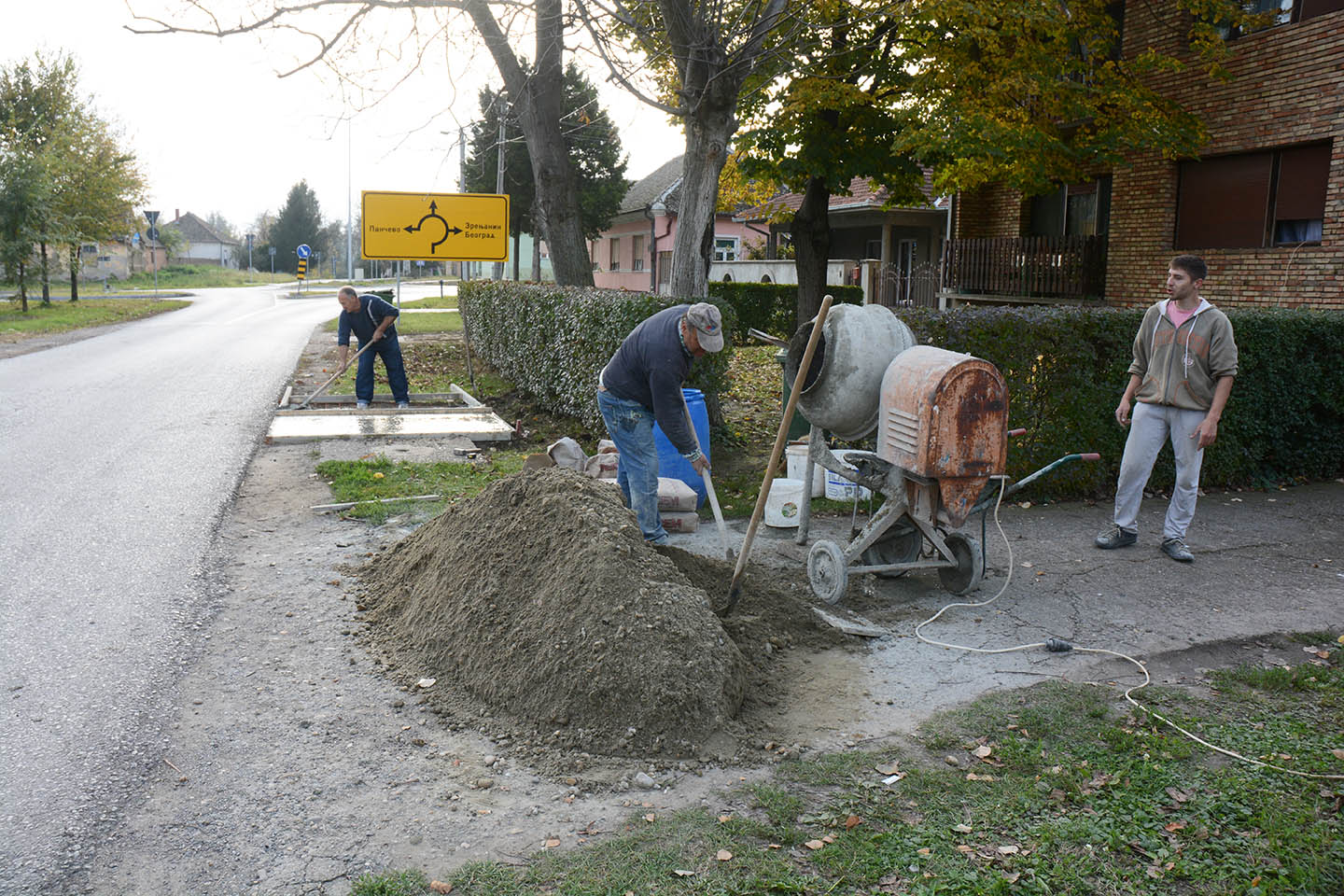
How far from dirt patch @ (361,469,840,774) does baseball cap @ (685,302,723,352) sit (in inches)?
43.2

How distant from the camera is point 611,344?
1030cm

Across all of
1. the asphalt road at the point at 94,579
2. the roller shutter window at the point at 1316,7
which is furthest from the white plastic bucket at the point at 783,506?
the roller shutter window at the point at 1316,7

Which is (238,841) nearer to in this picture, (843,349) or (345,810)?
(345,810)

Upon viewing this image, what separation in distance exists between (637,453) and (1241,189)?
13944mm

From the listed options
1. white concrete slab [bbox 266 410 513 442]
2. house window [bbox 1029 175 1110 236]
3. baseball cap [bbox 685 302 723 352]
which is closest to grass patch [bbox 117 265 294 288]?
house window [bbox 1029 175 1110 236]

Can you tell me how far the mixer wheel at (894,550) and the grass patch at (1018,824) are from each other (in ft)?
6.95

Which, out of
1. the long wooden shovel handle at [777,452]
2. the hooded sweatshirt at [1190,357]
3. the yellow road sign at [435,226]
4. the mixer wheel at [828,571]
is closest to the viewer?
the long wooden shovel handle at [777,452]

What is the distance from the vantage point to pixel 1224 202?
16.5 m

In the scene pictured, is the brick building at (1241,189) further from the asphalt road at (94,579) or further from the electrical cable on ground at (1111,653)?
the asphalt road at (94,579)

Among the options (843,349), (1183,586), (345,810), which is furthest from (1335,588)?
(345,810)

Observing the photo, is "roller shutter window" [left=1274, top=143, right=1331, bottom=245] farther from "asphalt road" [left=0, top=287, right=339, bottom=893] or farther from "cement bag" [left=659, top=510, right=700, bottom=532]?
"asphalt road" [left=0, top=287, right=339, bottom=893]

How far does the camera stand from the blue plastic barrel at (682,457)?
27.8 ft

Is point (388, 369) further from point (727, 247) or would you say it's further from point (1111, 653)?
point (727, 247)

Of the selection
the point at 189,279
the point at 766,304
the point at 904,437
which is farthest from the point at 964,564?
the point at 189,279
